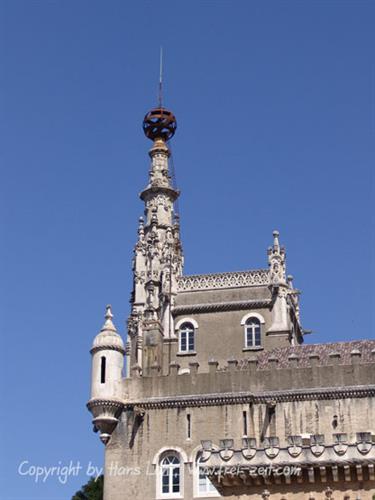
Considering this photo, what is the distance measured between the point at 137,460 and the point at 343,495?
15227 mm

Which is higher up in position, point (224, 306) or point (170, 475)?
point (224, 306)

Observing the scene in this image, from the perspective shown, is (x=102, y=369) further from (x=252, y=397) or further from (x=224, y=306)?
(x=224, y=306)

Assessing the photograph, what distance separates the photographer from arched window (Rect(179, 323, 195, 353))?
6331cm

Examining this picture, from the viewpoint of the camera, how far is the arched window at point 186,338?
6331 cm

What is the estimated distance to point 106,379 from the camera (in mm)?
53188

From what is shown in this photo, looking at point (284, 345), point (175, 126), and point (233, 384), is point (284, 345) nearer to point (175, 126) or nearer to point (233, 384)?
point (233, 384)

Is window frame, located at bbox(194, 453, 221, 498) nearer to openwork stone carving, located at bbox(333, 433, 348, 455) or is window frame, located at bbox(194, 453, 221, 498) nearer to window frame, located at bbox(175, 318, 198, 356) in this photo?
openwork stone carving, located at bbox(333, 433, 348, 455)

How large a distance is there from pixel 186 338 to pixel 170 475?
1364cm

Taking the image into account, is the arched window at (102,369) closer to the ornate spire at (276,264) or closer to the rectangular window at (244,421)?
the rectangular window at (244,421)

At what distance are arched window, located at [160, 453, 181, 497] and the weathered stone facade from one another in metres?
0.05

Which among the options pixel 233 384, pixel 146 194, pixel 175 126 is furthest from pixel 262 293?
pixel 175 126

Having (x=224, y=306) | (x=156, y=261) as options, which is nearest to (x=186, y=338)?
(x=224, y=306)

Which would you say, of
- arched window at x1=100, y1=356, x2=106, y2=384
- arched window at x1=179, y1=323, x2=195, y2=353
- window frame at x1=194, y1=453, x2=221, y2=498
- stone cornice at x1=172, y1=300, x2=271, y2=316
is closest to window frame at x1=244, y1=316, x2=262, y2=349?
stone cornice at x1=172, y1=300, x2=271, y2=316

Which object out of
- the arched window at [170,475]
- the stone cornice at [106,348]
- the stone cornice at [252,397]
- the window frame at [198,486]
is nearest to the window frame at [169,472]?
the arched window at [170,475]
